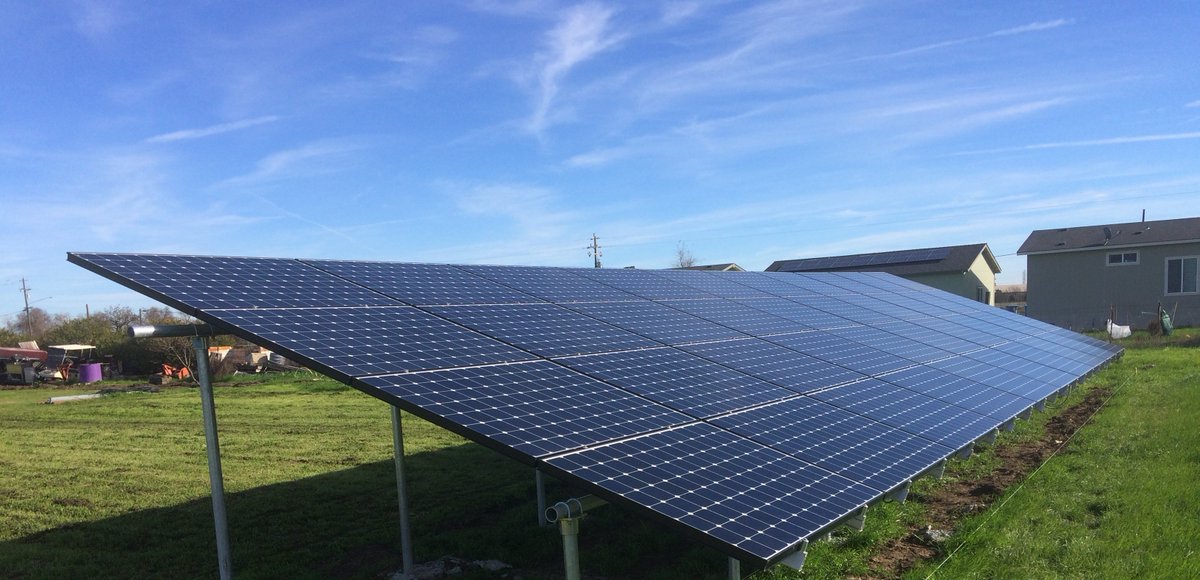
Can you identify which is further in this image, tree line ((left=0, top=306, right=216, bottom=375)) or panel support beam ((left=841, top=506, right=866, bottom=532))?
tree line ((left=0, top=306, right=216, bottom=375))

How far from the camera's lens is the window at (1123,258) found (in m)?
41.9

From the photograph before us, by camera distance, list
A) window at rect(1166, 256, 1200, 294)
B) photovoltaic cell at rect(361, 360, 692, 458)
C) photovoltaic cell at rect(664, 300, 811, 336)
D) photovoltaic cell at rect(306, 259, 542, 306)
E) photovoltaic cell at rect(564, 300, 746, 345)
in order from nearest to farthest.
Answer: photovoltaic cell at rect(361, 360, 692, 458), photovoltaic cell at rect(306, 259, 542, 306), photovoltaic cell at rect(564, 300, 746, 345), photovoltaic cell at rect(664, 300, 811, 336), window at rect(1166, 256, 1200, 294)

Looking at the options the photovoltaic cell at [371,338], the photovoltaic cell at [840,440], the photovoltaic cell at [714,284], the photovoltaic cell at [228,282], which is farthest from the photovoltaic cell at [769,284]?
the photovoltaic cell at [228,282]

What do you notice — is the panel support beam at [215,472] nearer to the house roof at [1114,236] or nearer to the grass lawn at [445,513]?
the grass lawn at [445,513]

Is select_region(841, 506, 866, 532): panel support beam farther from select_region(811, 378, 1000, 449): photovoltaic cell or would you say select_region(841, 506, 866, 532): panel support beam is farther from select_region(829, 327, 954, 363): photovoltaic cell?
select_region(829, 327, 954, 363): photovoltaic cell

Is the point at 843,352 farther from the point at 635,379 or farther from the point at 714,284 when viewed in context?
the point at 635,379

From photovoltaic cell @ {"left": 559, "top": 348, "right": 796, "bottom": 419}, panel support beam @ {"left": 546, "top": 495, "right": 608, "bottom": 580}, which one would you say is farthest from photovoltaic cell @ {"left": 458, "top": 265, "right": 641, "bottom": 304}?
panel support beam @ {"left": 546, "top": 495, "right": 608, "bottom": 580}

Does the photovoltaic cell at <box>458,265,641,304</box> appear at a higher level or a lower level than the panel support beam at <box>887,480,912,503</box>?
higher

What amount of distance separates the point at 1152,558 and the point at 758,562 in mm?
5440

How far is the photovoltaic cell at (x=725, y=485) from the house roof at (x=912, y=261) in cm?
4558

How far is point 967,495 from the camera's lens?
10688mm

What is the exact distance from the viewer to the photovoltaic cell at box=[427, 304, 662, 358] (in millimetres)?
8359

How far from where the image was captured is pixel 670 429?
6.57 m

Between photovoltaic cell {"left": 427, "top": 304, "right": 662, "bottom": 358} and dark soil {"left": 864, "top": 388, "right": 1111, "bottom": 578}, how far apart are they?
143 inches
